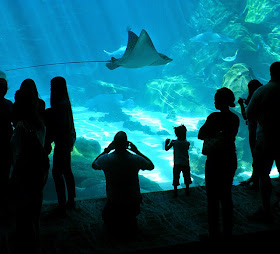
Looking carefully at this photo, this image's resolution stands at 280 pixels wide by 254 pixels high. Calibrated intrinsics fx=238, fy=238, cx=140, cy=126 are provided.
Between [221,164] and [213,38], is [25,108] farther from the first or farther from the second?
[213,38]

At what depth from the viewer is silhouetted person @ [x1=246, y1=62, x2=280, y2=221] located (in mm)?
2195

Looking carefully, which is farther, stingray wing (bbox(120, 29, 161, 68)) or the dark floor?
stingray wing (bbox(120, 29, 161, 68))

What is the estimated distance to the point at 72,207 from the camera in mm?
2777

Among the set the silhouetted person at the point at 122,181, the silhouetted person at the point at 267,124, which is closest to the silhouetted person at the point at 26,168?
the silhouetted person at the point at 122,181

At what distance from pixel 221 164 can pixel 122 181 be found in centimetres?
86

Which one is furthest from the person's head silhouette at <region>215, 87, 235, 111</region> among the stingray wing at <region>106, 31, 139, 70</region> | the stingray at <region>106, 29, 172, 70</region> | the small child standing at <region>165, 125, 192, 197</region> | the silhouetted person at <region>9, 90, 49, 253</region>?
the stingray wing at <region>106, 31, 139, 70</region>

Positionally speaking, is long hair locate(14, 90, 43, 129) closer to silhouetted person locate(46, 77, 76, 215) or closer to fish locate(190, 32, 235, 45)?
silhouetted person locate(46, 77, 76, 215)

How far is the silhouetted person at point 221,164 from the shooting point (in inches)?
76.4

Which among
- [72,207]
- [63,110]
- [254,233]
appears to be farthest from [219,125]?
[72,207]

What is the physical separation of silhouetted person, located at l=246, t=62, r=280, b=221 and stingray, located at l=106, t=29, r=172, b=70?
5343 mm

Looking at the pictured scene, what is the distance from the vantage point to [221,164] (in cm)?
195

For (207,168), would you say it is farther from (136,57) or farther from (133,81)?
(133,81)

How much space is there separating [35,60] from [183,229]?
48.5 metres

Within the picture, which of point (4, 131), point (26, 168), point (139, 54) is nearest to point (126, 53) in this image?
point (139, 54)
